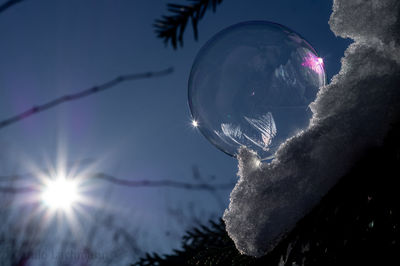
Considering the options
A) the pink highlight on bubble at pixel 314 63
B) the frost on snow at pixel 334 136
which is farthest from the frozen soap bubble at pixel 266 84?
the frost on snow at pixel 334 136

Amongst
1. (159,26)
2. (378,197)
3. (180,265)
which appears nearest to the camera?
(378,197)

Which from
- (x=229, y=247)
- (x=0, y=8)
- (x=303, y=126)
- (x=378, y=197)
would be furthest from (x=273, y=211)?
(x=0, y=8)

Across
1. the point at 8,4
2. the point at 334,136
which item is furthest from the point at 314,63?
the point at 8,4

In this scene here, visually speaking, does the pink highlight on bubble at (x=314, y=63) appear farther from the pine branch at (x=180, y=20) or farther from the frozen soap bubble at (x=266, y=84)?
the pine branch at (x=180, y=20)

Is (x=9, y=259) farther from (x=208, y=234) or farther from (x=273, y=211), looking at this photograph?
(x=273, y=211)

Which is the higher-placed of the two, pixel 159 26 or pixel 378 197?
pixel 159 26

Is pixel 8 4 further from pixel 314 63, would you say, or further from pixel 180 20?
pixel 314 63
